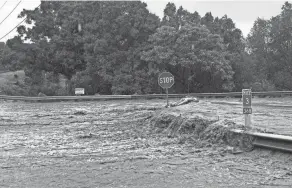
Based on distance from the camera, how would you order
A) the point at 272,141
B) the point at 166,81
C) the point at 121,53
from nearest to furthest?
the point at 272,141
the point at 166,81
the point at 121,53

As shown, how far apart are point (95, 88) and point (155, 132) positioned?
32.9 metres

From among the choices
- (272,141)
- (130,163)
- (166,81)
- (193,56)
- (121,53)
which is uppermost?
(121,53)

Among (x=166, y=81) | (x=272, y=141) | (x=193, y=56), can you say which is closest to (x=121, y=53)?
(x=193, y=56)

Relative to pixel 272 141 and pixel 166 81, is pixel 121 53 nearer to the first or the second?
pixel 166 81

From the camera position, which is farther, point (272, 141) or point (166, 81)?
point (166, 81)

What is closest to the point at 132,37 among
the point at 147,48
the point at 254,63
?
the point at 147,48

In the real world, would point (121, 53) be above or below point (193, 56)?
above

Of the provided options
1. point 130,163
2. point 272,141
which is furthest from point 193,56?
point 130,163

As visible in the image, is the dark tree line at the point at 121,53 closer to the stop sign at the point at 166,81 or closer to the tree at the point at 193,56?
the tree at the point at 193,56

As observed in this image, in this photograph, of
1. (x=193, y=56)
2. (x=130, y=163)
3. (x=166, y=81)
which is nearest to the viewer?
(x=130, y=163)

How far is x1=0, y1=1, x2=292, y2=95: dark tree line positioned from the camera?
136ft

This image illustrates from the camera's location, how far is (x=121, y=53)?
142ft

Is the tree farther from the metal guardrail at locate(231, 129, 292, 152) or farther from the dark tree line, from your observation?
the metal guardrail at locate(231, 129, 292, 152)

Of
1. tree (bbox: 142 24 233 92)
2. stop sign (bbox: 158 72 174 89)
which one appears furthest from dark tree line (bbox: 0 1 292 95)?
stop sign (bbox: 158 72 174 89)
